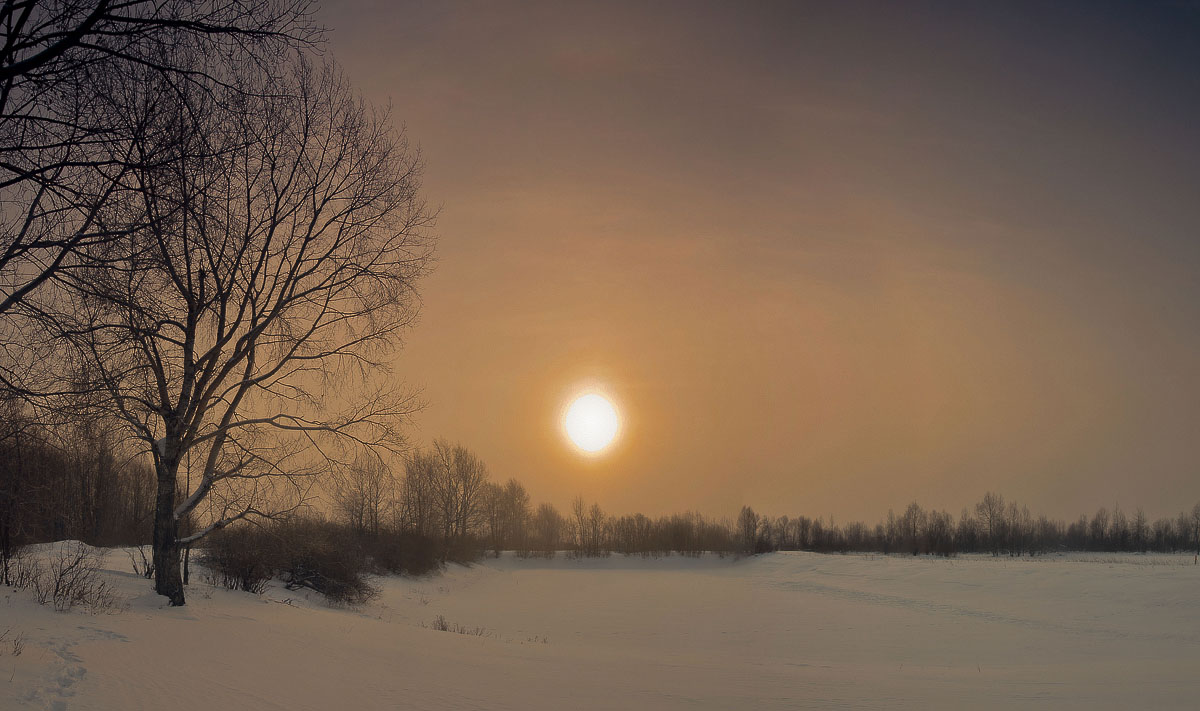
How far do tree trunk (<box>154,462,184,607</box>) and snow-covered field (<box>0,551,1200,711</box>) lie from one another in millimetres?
327

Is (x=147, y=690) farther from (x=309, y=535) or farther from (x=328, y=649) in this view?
(x=309, y=535)

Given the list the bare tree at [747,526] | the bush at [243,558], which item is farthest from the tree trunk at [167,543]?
the bare tree at [747,526]

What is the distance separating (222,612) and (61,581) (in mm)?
2577

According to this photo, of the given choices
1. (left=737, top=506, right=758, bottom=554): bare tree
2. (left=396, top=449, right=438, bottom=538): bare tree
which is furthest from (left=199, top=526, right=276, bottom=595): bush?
(left=737, top=506, right=758, bottom=554): bare tree

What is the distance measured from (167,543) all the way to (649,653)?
10916mm

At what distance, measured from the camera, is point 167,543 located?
12.2 meters

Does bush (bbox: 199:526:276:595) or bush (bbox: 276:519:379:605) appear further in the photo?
bush (bbox: 276:519:379:605)

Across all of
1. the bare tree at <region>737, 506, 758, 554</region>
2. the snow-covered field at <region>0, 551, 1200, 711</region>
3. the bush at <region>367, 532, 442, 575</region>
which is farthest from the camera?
the bare tree at <region>737, 506, 758, 554</region>

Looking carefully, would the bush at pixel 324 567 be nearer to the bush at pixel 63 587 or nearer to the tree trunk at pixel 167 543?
the tree trunk at pixel 167 543

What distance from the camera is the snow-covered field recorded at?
7609 mm

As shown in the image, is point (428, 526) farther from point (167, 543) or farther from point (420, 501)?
point (167, 543)

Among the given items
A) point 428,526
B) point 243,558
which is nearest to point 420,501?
point 428,526

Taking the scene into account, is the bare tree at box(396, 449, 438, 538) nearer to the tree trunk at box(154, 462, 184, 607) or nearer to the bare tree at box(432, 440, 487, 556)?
the bare tree at box(432, 440, 487, 556)

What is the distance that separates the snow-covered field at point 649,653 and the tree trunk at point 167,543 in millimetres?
327
